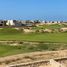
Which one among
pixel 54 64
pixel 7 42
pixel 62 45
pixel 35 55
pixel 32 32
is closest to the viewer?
pixel 54 64

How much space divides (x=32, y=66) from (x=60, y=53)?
18.8 ft

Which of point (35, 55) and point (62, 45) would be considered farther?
point (62, 45)

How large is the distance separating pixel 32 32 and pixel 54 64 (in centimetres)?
2621

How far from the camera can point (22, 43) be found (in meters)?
30.2

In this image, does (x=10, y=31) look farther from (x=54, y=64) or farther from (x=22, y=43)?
(x=54, y=64)

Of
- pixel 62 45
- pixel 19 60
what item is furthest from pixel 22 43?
pixel 19 60

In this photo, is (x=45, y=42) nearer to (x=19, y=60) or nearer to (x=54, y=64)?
(x=19, y=60)

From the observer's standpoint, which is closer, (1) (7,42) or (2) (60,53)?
(2) (60,53)

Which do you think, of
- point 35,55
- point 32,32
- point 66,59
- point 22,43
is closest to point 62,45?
point 22,43

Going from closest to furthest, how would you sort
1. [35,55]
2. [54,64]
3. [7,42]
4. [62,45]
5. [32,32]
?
[54,64]
[35,55]
[62,45]
[7,42]
[32,32]

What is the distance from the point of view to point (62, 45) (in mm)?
28422

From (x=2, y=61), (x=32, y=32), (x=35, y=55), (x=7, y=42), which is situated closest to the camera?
(x=2, y=61)

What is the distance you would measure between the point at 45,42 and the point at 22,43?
2616mm

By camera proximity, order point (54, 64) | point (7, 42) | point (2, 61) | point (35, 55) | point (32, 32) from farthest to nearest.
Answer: point (32, 32)
point (7, 42)
point (35, 55)
point (2, 61)
point (54, 64)
